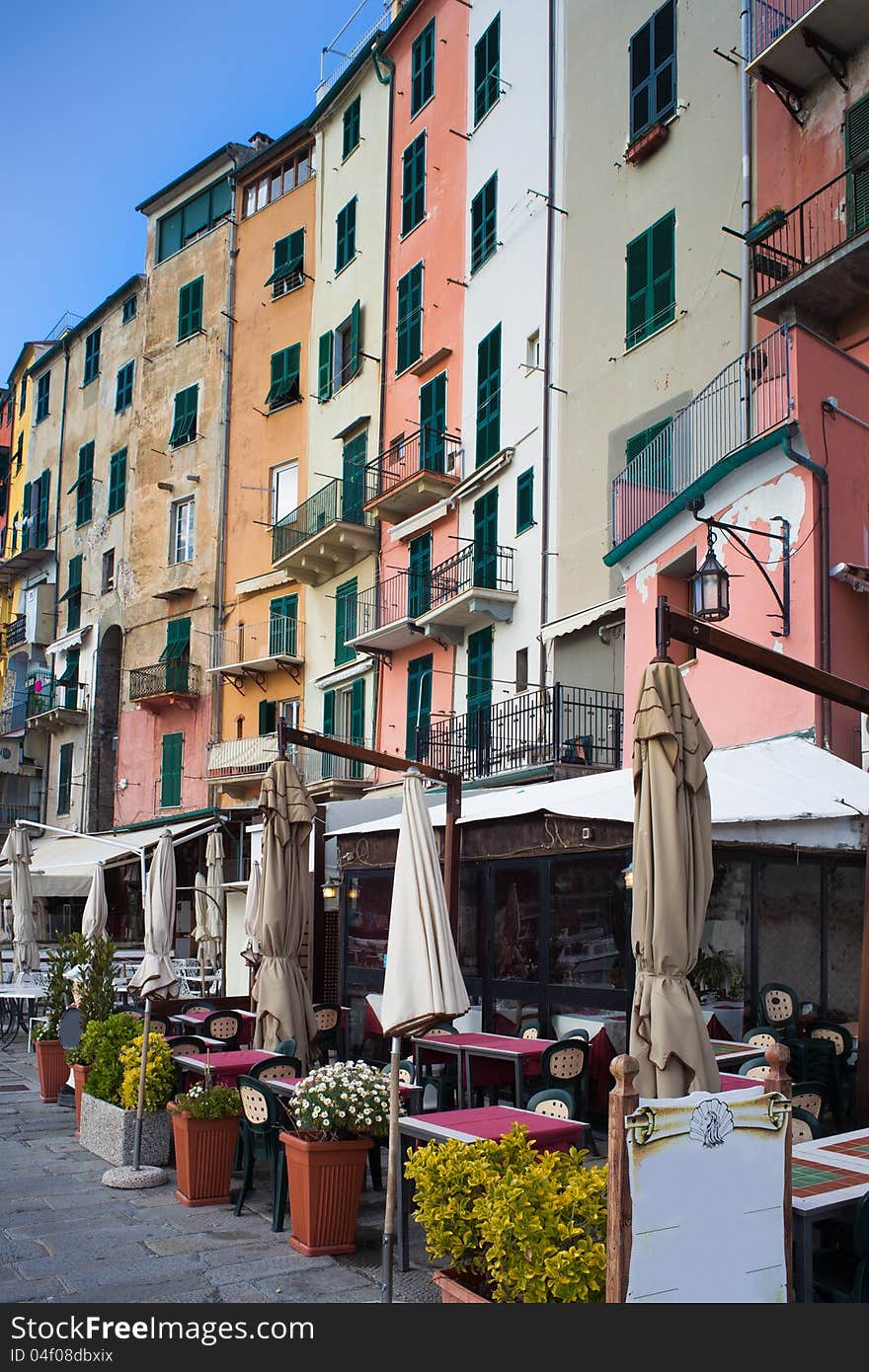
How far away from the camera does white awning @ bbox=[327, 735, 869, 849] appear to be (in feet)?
32.7

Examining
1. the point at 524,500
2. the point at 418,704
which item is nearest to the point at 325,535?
the point at 418,704

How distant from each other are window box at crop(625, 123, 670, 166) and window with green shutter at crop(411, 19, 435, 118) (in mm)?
8394

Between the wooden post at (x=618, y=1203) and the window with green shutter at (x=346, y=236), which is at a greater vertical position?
the window with green shutter at (x=346, y=236)

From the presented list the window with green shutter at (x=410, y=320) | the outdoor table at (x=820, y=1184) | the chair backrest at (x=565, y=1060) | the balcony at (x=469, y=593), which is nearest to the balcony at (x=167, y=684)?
the window with green shutter at (x=410, y=320)

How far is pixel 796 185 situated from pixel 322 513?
44.5 feet

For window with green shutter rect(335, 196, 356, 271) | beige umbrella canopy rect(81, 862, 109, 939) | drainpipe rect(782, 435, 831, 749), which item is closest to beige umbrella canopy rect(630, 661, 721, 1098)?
drainpipe rect(782, 435, 831, 749)

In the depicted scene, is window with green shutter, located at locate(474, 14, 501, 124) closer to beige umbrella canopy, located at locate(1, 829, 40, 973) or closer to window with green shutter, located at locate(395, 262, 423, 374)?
window with green shutter, located at locate(395, 262, 423, 374)

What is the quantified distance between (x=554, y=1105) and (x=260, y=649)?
24.2 meters

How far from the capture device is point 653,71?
19391 millimetres

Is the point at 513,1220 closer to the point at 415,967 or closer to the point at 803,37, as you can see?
the point at 415,967

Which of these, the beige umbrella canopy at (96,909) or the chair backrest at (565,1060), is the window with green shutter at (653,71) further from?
the chair backrest at (565,1060)

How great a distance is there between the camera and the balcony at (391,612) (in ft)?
79.6

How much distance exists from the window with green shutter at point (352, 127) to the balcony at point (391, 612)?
37.4ft
